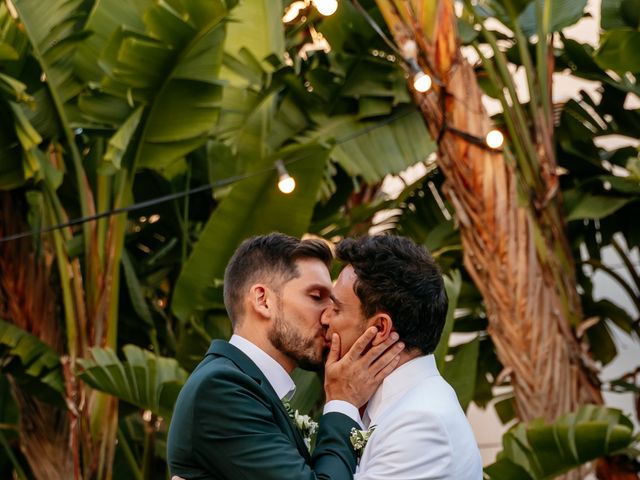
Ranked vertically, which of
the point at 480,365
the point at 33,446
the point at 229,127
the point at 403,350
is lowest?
the point at 480,365

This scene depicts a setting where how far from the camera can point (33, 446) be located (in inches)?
293

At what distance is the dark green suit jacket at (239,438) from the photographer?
119 inches

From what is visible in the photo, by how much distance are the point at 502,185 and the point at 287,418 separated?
352 centimetres

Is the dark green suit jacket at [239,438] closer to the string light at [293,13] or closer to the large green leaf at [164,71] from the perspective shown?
the large green leaf at [164,71]

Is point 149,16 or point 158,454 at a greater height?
point 149,16

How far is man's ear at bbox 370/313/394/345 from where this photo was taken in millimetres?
3148

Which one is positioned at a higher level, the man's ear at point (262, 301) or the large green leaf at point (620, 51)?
the large green leaf at point (620, 51)

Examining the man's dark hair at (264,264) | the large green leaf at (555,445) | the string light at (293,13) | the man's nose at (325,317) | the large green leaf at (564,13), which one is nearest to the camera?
the man's nose at (325,317)

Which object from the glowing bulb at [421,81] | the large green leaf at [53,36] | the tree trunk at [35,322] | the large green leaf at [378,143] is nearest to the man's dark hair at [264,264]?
the glowing bulb at [421,81]

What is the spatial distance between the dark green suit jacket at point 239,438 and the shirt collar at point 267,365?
0.14 metres

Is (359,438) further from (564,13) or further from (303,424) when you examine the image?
(564,13)

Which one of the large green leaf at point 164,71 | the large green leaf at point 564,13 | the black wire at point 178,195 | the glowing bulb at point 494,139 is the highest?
the large green leaf at point 164,71

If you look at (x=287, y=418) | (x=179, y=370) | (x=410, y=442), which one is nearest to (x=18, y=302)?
(x=179, y=370)

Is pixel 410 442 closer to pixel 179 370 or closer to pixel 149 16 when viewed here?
pixel 179 370
